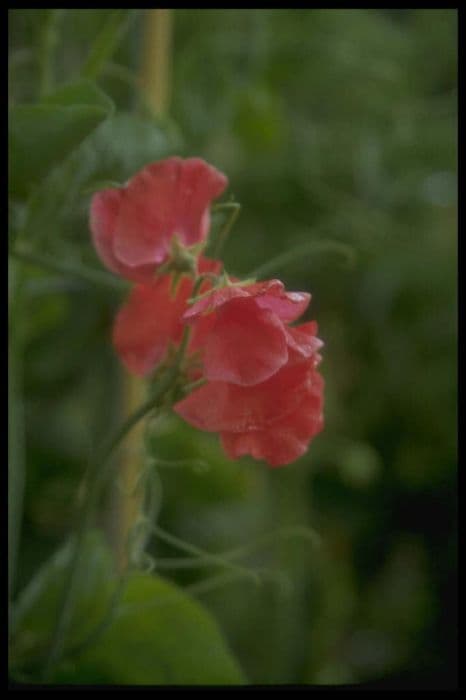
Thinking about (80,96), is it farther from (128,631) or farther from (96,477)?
(128,631)

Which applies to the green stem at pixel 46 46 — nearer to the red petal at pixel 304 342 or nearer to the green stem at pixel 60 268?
the green stem at pixel 60 268

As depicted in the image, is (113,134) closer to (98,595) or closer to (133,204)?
(133,204)

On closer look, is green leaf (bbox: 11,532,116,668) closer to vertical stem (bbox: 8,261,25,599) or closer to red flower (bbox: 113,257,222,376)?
vertical stem (bbox: 8,261,25,599)

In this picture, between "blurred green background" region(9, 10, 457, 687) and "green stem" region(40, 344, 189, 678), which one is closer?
"green stem" region(40, 344, 189, 678)


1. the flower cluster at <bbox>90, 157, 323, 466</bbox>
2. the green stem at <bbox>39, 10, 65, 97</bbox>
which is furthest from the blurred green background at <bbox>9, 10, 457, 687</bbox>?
the flower cluster at <bbox>90, 157, 323, 466</bbox>

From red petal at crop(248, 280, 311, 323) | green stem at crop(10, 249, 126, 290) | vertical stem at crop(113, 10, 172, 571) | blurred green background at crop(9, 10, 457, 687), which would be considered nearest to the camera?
red petal at crop(248, 280, 311, 323)

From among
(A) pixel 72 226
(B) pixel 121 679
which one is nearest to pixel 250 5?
(A) pixel 72 226

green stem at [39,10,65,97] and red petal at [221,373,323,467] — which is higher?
green stem at [39,10,65,97]

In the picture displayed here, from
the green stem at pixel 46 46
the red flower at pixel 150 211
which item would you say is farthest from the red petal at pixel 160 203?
the green stem at pixel 46 46
